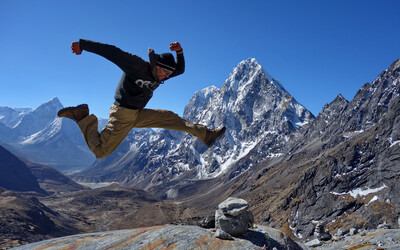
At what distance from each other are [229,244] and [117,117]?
6390 millimetres

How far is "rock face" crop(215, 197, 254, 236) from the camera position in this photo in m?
11.4

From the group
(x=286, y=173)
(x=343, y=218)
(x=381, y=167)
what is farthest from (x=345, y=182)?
(x=286, y=173)

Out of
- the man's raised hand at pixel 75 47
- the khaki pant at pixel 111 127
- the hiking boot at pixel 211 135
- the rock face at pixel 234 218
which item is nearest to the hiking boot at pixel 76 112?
the khaki pant at pixel 111 127

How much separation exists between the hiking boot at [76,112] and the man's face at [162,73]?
6.99ft

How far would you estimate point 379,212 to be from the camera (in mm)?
79312

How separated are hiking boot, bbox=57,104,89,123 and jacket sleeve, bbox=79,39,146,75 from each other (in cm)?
162

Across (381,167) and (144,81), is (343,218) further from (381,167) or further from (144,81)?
(144,81)

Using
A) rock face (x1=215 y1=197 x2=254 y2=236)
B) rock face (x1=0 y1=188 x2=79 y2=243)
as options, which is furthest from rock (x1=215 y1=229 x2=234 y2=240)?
rock face (x1=0 y1=188 x2=79 y2=243)

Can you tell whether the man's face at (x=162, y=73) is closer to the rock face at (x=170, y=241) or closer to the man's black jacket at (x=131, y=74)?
the man's black jacket at (x=131, y=74)

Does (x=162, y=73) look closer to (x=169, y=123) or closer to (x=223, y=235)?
(x=169, y=123)

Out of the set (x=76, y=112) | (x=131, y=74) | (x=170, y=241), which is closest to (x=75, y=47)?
(x=131, y=74)

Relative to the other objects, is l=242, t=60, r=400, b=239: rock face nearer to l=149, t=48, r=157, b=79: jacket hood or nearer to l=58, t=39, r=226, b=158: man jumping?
l=58, t=39, r=226, b=158: man jumping

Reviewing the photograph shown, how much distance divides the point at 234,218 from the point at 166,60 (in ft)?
25.3

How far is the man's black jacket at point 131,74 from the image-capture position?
20.4 feet
